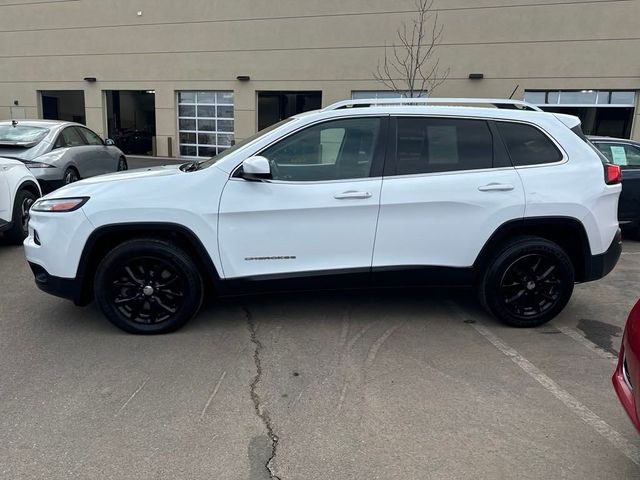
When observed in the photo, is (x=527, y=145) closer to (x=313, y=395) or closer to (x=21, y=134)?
(x=313, y=395)

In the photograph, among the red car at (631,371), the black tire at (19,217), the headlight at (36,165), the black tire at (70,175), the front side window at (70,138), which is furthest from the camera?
the front side window at (70,138)

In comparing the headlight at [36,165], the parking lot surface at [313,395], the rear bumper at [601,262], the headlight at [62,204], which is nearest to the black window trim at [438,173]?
the rear bumper at [601,262]

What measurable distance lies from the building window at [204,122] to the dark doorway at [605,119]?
1128 cm

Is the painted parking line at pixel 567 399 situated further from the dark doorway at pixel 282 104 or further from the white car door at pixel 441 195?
the dark doorway at pixel 282 104

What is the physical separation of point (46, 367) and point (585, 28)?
1728 centimetres

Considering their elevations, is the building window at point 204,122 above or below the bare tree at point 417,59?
below

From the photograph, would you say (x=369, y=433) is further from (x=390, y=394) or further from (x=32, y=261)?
(x=32, y=261)

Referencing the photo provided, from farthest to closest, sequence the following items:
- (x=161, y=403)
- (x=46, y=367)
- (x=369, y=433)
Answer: (x=46, y=367)
(x=161, y=403)
(x=369, y=433)

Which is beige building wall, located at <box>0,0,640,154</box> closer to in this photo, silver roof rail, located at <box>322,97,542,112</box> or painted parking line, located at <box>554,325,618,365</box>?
silver roof rail, located at <box>322,97,542,112</box>

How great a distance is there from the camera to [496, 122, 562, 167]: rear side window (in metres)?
4.38

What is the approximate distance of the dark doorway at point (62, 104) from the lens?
74.8ft

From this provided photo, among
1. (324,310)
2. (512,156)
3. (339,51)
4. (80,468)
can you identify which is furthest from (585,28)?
(80,468)

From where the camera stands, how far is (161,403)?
3.24 meters

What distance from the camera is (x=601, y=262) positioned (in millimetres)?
4477
